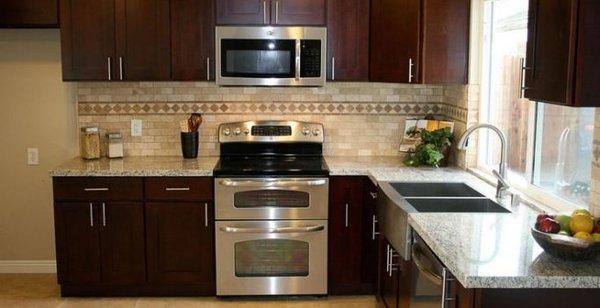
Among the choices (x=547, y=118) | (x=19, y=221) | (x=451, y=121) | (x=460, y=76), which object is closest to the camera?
(x=547, y=118)

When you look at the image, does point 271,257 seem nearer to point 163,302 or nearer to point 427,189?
point 163,302

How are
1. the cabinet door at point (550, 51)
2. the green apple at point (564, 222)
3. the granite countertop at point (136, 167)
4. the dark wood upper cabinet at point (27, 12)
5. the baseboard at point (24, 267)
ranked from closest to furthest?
1. the cabinet door at point (550, 51)
2. the green apple at point (564, 222)
3. the granite countertop at point (136, 167)
4. the dark wood upper cabinet at point (27, 12)
5. the baseboard at point (24, 267)

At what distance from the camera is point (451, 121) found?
171 inches

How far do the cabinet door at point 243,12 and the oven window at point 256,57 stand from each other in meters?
0.15

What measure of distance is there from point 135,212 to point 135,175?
0.24m

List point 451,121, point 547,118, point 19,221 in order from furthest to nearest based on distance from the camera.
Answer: point 19,221 → point 451,121 → point 547,118

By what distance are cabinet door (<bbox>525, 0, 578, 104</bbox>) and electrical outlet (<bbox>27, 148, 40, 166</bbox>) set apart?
348cm

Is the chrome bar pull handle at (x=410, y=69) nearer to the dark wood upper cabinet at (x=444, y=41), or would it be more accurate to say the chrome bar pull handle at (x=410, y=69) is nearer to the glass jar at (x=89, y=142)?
the dark wood upper cabinet at (x=444, y=41)

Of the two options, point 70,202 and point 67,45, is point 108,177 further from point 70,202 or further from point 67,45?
point 67,45

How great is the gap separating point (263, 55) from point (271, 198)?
915 mm

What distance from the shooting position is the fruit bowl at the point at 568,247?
2064mm

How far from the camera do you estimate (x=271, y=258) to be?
4.05 m

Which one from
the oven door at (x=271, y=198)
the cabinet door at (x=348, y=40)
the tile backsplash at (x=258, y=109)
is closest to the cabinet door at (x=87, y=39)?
the tile backsplash at (x=258, y=109)

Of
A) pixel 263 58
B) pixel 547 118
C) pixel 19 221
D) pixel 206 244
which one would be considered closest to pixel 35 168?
pixel 19 221
